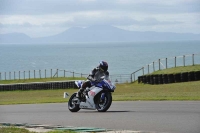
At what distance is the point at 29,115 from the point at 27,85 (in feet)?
93.1

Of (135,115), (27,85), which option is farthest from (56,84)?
(135,115)

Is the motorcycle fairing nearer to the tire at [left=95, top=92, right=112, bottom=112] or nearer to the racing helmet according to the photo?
the tire at [left=95, top=92, right=112, bottom=112]

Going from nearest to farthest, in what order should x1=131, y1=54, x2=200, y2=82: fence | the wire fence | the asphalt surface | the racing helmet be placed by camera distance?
1. the asphalt surface
2. the racing helmet
3. x1=131, y1=54, x2=200, y2=82: fence
4. the wire fence

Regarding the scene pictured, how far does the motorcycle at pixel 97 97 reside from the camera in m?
16.6

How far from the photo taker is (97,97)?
56.0 ft

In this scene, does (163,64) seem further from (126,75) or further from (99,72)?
(99,72)

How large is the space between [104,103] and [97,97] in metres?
0.32

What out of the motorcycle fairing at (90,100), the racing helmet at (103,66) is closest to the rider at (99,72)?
the racing helmet at (103,66)

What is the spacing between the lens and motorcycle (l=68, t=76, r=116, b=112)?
54.6 feet

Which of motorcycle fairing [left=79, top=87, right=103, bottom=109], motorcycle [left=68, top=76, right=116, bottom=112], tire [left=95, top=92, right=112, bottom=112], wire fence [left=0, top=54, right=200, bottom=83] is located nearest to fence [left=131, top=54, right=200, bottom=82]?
wire fence [left=0, top=54, right=200, bottom=83]

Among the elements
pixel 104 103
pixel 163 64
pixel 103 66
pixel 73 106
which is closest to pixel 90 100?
pixel 104 103

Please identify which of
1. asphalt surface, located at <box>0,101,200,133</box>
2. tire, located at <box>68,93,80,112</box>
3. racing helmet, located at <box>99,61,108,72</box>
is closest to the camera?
asphalt surface, located at <box>0,101,200,133</box>

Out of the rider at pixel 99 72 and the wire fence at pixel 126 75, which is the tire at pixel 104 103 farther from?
the wire fence at pixel 126 75

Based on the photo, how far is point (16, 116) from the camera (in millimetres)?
17234
